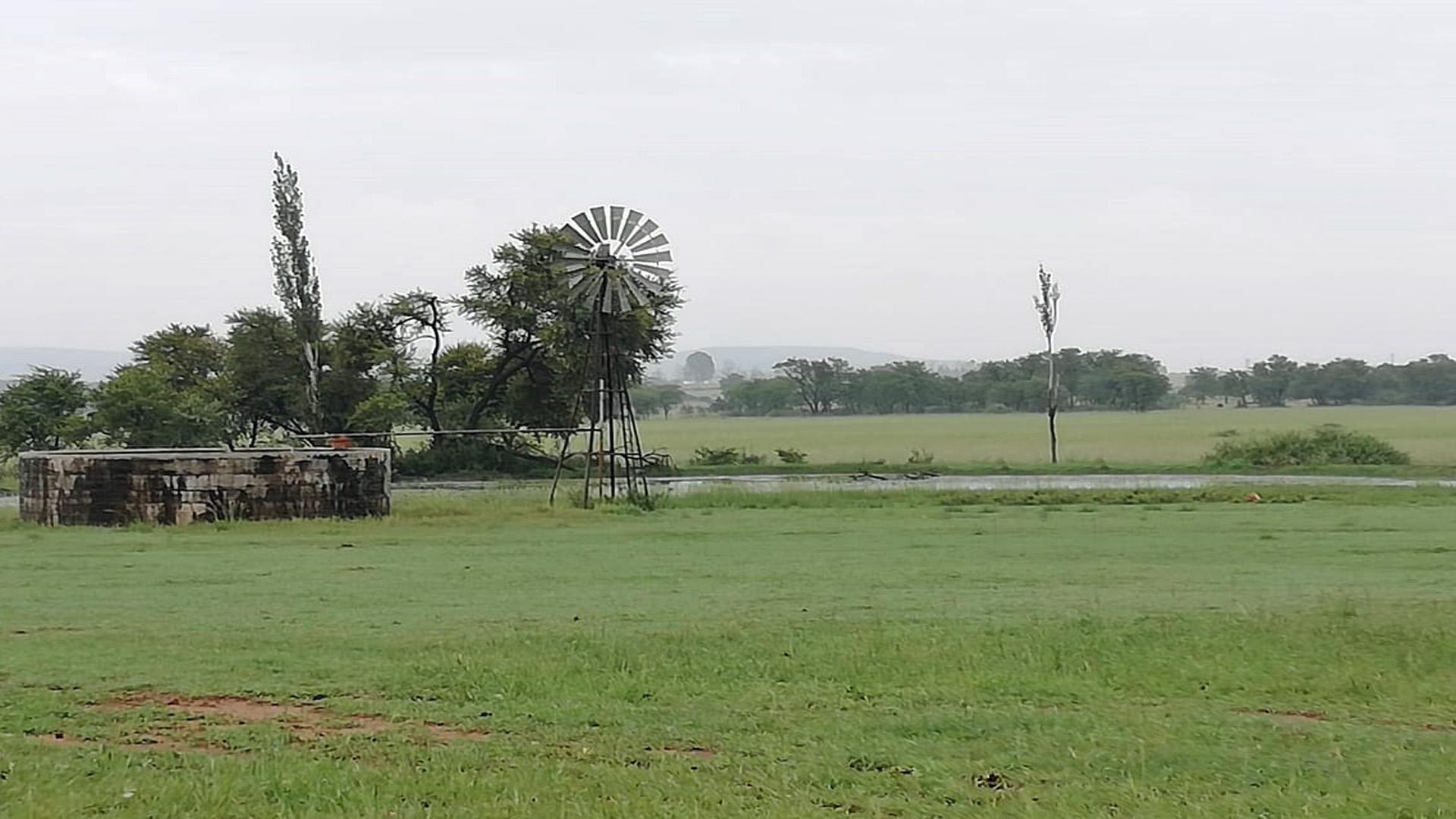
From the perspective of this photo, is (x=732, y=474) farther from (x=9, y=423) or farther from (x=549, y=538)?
(x=549, y=538)

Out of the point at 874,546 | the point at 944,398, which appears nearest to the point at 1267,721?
the point at 874,546

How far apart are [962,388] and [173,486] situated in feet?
309

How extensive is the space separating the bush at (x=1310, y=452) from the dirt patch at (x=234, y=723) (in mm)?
39150

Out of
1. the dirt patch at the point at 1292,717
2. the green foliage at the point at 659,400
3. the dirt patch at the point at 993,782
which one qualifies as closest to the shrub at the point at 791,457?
the dirt patch at the point at 1292,717

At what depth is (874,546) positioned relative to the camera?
784 inches

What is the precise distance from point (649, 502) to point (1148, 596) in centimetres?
1598

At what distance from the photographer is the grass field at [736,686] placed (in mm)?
7016

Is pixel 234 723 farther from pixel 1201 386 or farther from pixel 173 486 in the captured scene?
pixel 1201 386

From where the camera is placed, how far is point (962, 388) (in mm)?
115375

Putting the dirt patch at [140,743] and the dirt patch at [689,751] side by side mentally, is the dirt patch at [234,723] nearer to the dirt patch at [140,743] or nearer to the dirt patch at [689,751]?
the dirt patch at [140,743]

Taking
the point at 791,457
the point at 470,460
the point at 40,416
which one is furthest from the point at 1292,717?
the point at 40,416

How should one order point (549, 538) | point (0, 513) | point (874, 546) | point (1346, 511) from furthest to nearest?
point (0, 513) → point (1346, 511) → point (549, 538) → point (874, 546)

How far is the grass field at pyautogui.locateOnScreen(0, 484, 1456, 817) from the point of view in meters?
7.02

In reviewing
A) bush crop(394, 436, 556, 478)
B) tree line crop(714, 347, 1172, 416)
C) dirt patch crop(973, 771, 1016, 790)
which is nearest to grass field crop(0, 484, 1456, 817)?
dirt patch crop(973, 771, 1016, 790)
